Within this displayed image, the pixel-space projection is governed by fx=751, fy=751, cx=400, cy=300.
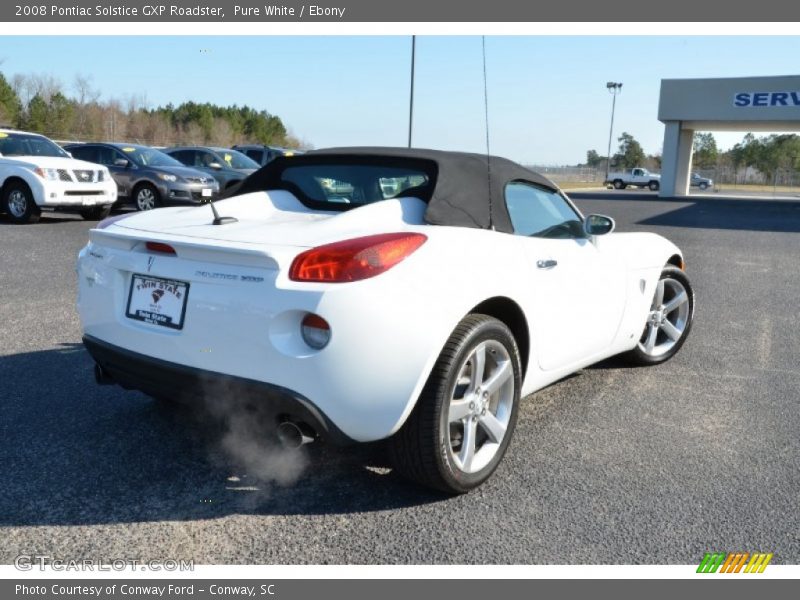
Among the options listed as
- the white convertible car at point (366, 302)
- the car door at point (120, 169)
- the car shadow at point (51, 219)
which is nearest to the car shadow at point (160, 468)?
the white convertible car at point (366, 302)

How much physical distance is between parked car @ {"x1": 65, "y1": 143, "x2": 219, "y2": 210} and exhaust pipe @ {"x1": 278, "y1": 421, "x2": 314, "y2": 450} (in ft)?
42.5

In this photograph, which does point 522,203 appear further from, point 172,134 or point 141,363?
point 172,134

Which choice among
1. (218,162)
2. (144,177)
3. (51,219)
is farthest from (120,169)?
(218,162)

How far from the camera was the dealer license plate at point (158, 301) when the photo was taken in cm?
300

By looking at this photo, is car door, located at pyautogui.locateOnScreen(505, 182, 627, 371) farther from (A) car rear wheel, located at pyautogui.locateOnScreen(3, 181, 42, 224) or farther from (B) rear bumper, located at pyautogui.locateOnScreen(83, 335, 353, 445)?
(A) car rear wheel, located at pyautogui.locateOnScreen(3, 181, 42, 224)

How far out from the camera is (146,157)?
52.0 feet

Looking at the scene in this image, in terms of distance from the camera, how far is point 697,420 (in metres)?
4.20

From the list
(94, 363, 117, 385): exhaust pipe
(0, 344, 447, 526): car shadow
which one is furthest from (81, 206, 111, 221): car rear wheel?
(94, 363, 117, 385): exhaust pipe

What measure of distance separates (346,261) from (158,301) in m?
0.85

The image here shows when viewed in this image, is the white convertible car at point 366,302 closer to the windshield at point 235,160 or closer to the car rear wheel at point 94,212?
the car rear wheel at point 94,212

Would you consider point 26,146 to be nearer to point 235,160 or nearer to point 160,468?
point 235,160

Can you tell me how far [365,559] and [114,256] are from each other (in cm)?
169
